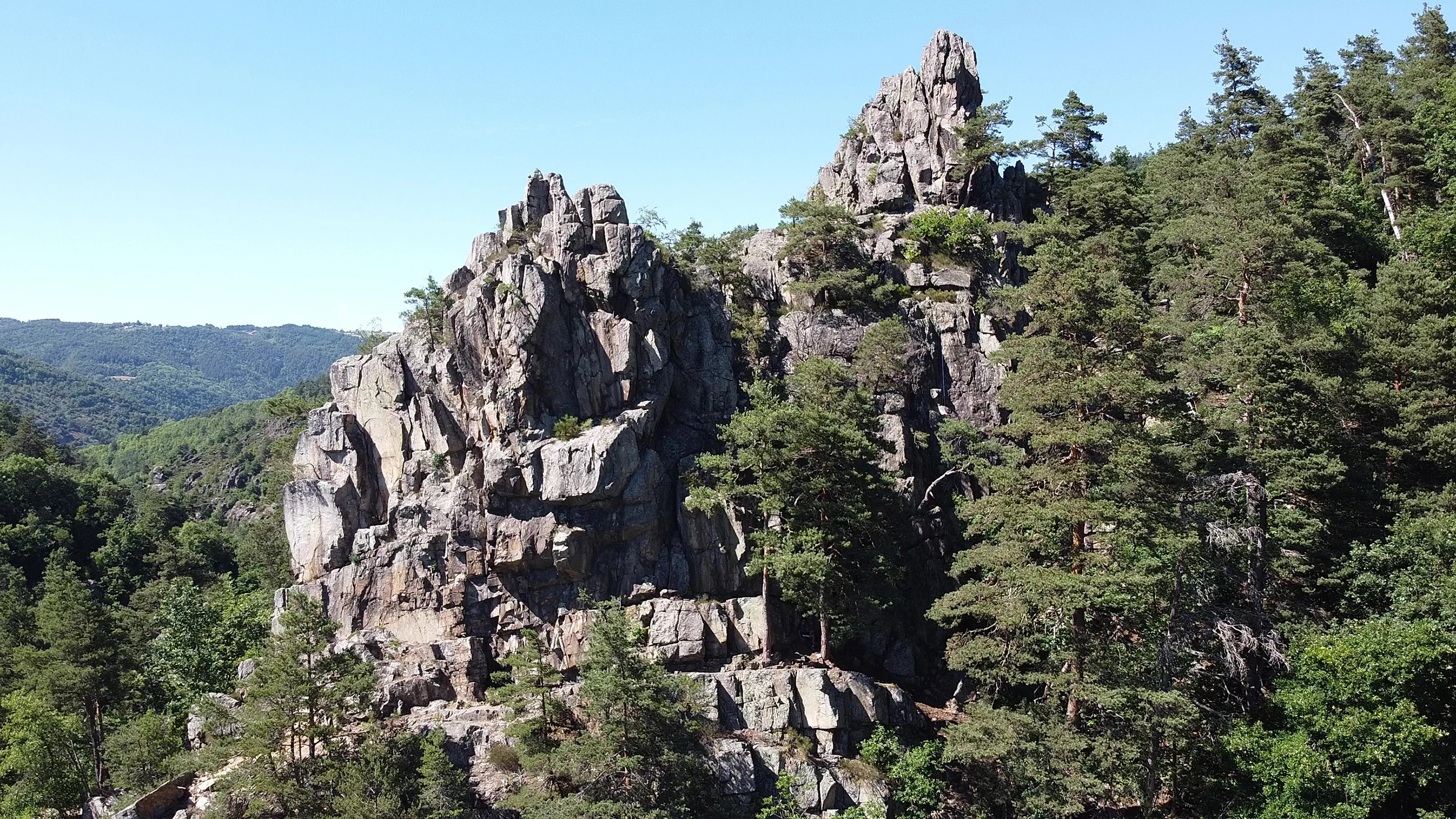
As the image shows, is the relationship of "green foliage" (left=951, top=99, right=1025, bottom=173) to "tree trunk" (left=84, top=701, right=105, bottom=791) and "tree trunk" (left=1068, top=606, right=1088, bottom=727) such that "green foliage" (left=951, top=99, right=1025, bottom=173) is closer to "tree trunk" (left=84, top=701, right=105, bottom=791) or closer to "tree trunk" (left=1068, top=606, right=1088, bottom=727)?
"tree trunk" (left=1068, top=606, right=1088, bottom=727)

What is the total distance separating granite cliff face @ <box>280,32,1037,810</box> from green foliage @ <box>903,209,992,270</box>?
17.6 ft

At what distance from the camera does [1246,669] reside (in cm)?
2628

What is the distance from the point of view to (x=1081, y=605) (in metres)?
26.1

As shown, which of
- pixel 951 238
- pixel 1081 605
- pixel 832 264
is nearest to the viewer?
pixel 1081 605

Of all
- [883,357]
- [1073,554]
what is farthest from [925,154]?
[1073,554]

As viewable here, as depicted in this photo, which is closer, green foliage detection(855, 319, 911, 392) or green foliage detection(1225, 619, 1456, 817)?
green foliage detection(1225, 619, 1456, 817)

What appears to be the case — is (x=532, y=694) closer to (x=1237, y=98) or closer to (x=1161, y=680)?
(x=1161, y=680)

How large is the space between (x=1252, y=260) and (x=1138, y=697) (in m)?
19.6

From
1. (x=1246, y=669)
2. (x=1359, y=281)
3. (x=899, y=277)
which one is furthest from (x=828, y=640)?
(x=1359, y=281)

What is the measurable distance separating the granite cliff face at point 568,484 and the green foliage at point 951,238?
5351 millimetres

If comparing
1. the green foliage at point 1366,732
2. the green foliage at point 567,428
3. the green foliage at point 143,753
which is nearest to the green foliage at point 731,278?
the green foliage at point 567,428

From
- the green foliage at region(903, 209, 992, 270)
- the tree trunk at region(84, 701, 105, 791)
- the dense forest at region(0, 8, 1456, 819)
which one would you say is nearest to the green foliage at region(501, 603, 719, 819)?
the dense forest at region(0, 8, 1456, 819)

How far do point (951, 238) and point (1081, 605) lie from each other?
21.0 meters

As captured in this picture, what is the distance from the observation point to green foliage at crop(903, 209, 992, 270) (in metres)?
42.2
